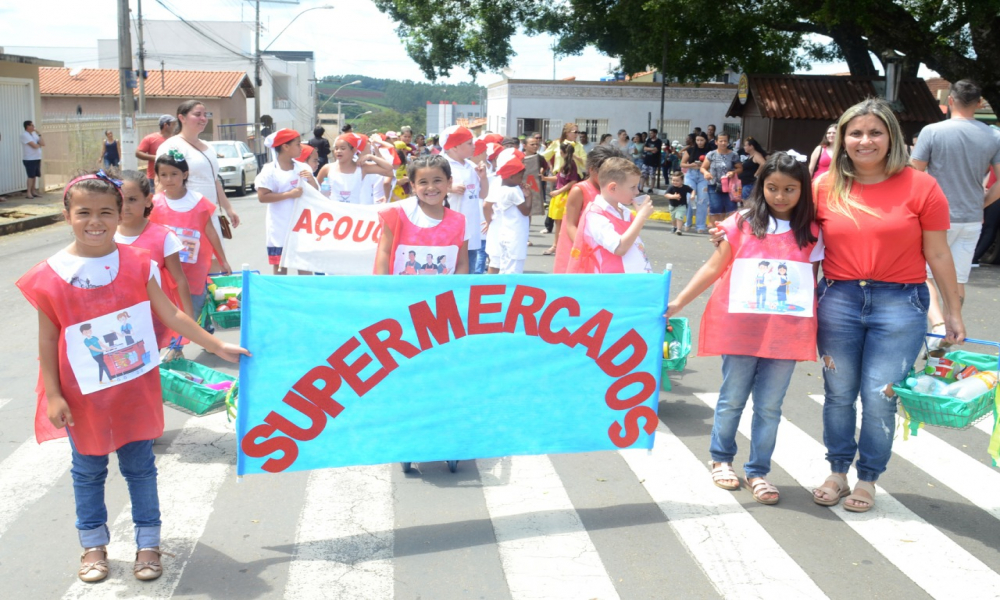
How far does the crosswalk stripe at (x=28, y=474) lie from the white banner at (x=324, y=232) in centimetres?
356

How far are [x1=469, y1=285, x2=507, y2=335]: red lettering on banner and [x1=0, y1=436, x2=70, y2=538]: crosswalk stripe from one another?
8.06ft

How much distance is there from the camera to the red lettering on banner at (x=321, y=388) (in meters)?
4.29

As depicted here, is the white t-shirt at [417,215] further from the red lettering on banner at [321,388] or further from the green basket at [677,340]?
the green basket at [677,340]

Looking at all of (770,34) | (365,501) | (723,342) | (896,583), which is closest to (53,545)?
(365,501)

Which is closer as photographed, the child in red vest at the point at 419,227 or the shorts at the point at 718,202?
the child in red vest at the point at 419,227

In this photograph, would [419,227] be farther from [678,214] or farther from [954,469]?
[678,214]

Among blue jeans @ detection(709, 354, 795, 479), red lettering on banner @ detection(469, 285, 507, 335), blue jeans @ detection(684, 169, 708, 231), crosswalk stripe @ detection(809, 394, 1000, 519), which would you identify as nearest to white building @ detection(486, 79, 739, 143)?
blue jeans @ detection(684, 169, 708, 231)

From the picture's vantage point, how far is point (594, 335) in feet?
15.2

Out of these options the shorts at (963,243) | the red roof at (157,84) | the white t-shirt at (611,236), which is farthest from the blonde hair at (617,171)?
the red roof at (157,84)

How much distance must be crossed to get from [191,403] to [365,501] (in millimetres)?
1109

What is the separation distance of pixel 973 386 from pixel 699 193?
45.4 ft

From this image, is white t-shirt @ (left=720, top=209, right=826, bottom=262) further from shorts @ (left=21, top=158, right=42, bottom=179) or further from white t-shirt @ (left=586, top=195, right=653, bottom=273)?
shorts @ (left=21, top=158, right=42, bottom=179)

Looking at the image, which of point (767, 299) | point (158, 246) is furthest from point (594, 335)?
point (158, 246)

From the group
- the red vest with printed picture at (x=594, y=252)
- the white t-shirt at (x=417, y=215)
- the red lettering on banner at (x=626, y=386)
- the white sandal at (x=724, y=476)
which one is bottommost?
the white sandal at (x=724, y=476)
